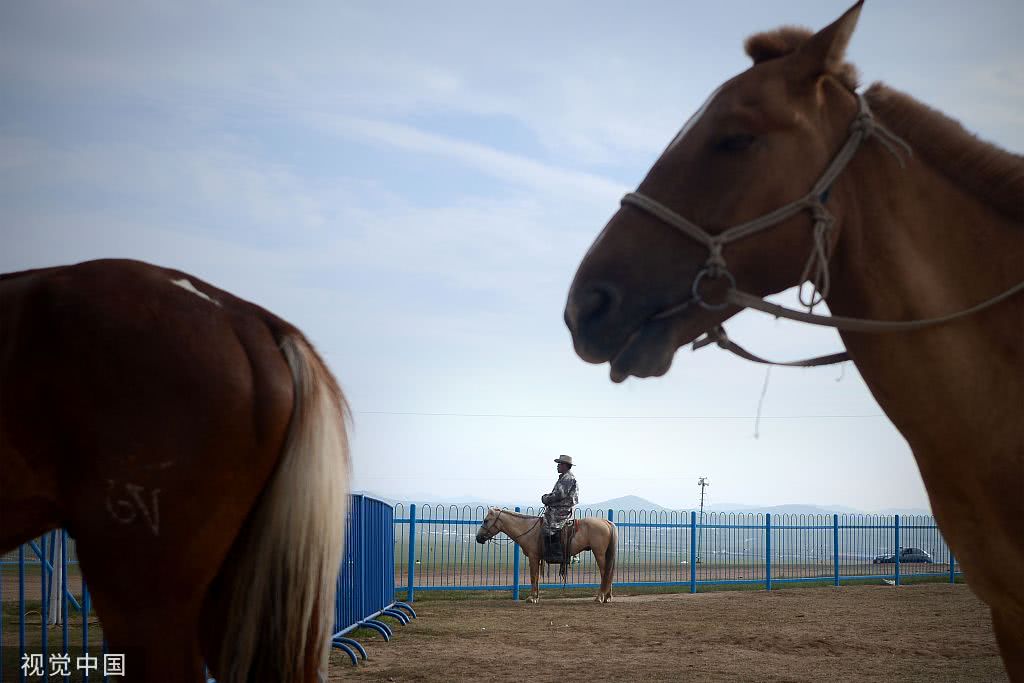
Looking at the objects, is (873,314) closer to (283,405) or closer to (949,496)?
(949,496)

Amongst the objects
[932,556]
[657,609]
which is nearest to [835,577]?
[932,556]

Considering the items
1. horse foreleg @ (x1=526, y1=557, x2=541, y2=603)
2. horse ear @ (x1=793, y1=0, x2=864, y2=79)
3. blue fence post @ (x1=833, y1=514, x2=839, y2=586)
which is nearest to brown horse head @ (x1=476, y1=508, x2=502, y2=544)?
horse foreleg @ (x1=526, y1=557, x2=541, y2=603)

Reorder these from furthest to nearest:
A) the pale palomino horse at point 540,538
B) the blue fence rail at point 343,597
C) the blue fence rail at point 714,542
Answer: the blue fence rail at point 714,542 < the pale palomino horse at point 540,538 < the blue fence rail at point 343,597

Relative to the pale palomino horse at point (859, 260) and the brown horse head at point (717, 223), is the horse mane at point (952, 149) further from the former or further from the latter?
the brown horse head at point (717, 223)

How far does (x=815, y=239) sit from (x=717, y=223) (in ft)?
0.75

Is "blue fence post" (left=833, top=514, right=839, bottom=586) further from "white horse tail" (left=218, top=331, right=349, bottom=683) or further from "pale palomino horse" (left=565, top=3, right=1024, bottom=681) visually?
"white horse tail" (left=218, top=331, right=349, bottom=683)

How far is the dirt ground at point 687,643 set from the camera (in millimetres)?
7559

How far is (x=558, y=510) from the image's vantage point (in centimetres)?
1573

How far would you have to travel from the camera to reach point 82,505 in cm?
218

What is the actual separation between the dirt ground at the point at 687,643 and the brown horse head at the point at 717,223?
5.94 m

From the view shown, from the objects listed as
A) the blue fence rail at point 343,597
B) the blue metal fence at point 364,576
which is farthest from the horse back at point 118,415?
the blue metal fence at point 364,576

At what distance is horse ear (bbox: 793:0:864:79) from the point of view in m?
1.93

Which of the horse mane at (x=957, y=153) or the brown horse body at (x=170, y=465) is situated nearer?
the horse mane at (x=957, y=153)

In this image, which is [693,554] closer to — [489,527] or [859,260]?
[489,527]
